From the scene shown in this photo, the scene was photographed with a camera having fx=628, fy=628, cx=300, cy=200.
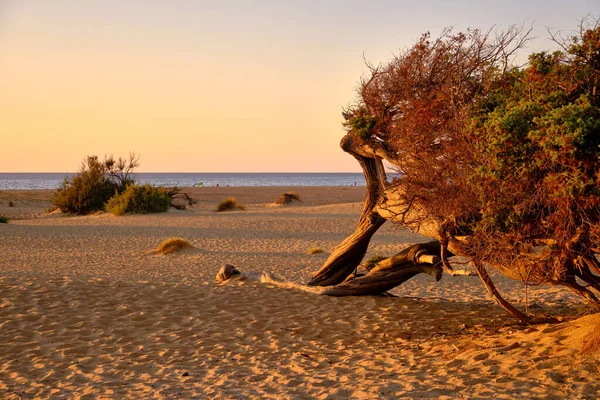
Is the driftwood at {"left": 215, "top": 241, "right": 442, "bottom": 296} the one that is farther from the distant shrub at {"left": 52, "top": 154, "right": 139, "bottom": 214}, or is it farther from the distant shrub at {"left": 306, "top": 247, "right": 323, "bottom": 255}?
the distant shrub at {"left": 52, "top": 154, "right": 139, "bottom": 214}

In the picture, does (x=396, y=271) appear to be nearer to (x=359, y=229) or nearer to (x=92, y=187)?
(x=359, y=229)

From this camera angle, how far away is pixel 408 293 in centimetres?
1341

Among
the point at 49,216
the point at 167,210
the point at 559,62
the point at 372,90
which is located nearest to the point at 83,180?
the point at 49,216

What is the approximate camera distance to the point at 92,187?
3362 centimetres

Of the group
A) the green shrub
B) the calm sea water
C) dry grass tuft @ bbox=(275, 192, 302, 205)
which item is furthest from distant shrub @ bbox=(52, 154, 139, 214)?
the calm sea water

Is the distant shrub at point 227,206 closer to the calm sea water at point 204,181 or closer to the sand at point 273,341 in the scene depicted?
the sand at point 273,341

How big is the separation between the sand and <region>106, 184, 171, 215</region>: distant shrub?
15.1m

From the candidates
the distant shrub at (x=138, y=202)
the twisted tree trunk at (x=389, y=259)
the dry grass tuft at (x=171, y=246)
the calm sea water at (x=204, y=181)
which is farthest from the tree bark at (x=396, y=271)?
the calm sea water at (x=204, y=181)

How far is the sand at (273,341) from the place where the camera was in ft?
21.5

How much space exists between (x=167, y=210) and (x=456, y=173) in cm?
2637

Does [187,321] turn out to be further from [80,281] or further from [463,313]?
[463,313]

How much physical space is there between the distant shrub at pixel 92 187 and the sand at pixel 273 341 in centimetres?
1821

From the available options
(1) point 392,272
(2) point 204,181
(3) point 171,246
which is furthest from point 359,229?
(2) point 204,181

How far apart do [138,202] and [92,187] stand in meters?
3.95
